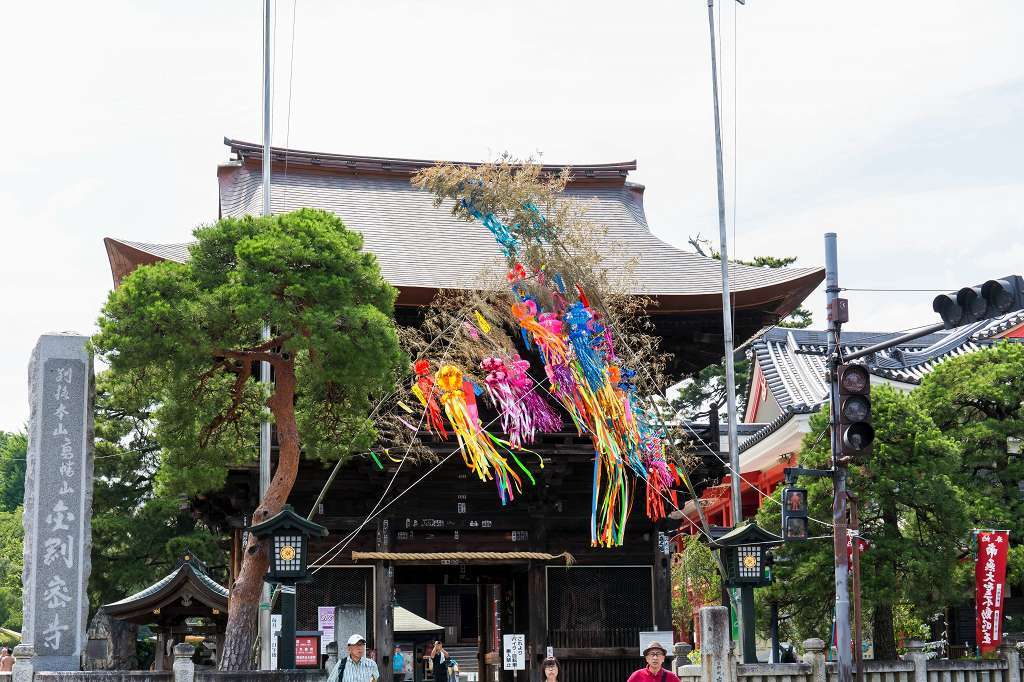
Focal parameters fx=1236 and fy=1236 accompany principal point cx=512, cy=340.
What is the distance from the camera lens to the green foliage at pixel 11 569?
4031cm

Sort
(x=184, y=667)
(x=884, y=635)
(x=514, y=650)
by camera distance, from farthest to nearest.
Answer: (x=514, y=650) < (x=884, y=635) < (x=184, y=667)

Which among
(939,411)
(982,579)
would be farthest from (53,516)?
(939,411)

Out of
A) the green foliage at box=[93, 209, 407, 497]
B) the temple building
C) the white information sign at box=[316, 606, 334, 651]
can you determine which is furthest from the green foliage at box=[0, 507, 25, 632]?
the green foliage at box=[93, 209, 407, 497]

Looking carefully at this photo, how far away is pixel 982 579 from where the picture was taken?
1845 cm

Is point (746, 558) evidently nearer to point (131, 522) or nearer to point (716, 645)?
point (716, 645)

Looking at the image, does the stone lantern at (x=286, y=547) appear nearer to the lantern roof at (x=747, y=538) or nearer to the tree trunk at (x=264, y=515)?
the tree trunk at (x=264, y=515)

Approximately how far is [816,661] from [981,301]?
551 centimetres

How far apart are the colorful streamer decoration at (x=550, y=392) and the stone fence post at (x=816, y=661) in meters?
6.23

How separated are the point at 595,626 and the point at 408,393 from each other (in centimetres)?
558

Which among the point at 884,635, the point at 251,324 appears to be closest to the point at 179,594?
the point at 251,324

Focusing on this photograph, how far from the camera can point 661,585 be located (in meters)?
22.6

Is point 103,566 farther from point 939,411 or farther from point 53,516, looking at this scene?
point 939,411

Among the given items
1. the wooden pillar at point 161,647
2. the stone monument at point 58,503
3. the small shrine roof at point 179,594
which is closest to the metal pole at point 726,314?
the small shrine roof at point 179,594

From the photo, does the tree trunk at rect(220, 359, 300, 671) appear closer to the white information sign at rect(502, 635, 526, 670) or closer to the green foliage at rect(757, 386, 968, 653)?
the white information sign at rect(502, 635, 526, 670)
